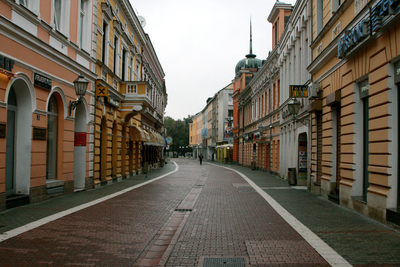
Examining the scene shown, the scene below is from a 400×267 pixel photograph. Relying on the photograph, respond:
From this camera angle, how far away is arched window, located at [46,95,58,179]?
506 inches

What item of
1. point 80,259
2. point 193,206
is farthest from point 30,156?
point 80,259

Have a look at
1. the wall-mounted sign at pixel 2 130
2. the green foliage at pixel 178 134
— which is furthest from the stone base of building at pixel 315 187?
the green foliage at pixel 178 134

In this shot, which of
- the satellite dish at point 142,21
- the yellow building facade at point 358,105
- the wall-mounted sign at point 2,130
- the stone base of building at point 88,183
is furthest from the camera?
the satellite dish at point 142,21

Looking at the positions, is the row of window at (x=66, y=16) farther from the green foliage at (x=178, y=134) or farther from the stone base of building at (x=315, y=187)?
the green foliage at (x=178, y=134)

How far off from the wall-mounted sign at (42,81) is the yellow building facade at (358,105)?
874 cm

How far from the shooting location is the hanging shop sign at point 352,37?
29.0ft

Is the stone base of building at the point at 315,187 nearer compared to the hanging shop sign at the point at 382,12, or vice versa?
the hanging shop sign at the point at 382,12

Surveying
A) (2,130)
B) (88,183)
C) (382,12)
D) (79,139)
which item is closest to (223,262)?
(382,12)

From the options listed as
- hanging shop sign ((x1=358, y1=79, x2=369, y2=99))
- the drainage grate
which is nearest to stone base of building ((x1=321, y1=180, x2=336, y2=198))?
hanging shop sign ((x1=358, y1=79, x2=369, y2=99))

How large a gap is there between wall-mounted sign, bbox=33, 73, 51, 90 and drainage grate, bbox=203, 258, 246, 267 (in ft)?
26.0

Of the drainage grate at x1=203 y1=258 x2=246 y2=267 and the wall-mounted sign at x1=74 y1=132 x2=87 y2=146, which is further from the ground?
the wall-mounted sign at x1=74 y1=132 x2=87 y2=146

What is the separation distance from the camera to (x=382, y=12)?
7.87 m

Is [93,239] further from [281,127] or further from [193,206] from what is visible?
[281,127]

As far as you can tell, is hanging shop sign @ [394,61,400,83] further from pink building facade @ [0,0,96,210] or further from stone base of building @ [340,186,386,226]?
pink building facade @ [0,0,96,210]
